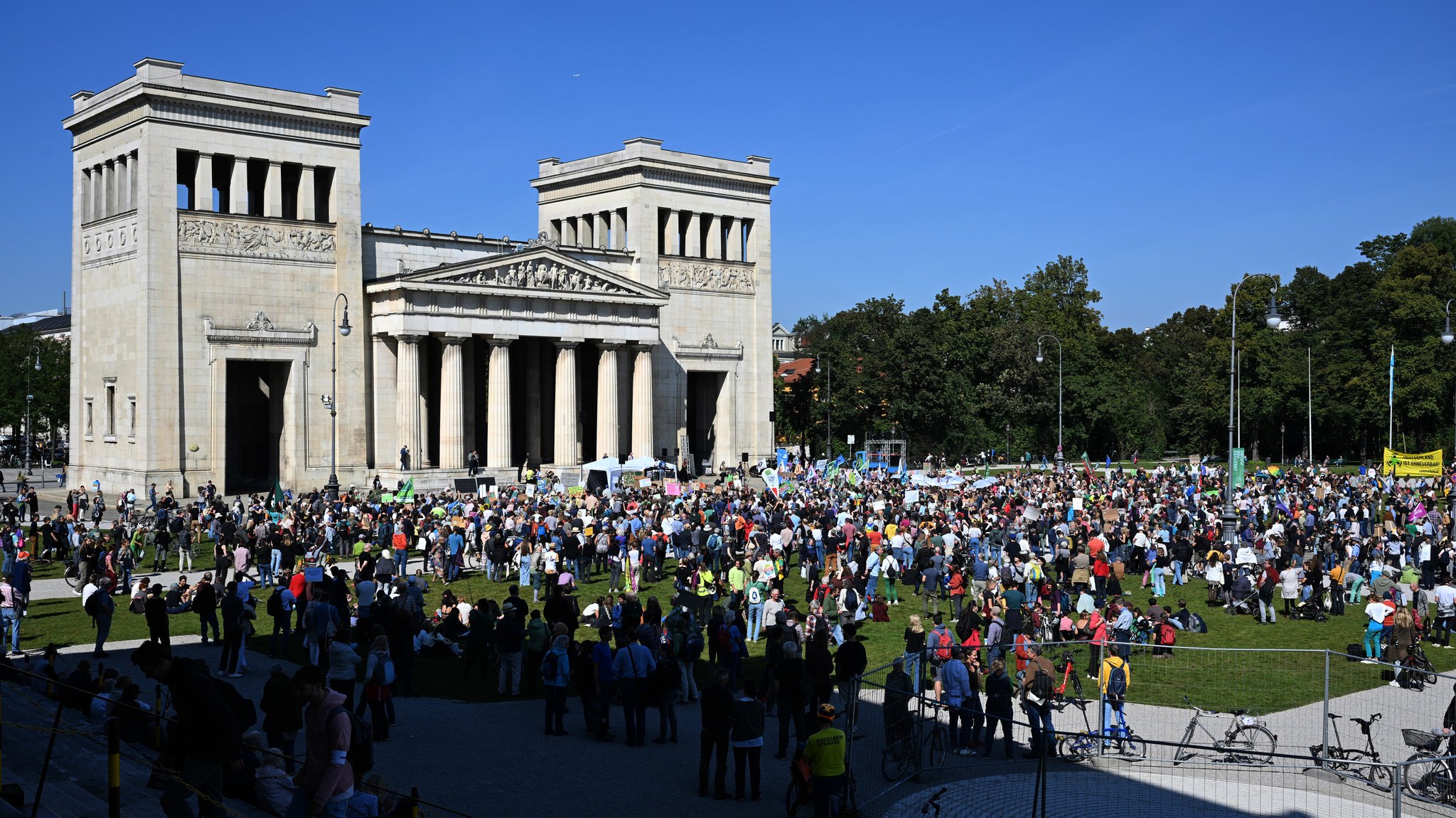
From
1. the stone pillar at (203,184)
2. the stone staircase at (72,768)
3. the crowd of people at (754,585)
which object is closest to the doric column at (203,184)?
the stone pillar at (203,184)

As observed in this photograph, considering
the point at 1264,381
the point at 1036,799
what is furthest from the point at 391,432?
the point at 1264,381

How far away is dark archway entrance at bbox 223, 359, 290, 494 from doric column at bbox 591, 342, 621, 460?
50.6 feet

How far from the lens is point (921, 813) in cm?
1410

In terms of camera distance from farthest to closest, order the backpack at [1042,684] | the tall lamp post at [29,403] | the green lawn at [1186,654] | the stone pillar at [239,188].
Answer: the tall lamp post at [29,403] → the stone pillar at [239,188] → the green lawn at [1186,654] → the backpack at [1042,684]

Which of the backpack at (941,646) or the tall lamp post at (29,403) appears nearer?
the backpack at (941,646)

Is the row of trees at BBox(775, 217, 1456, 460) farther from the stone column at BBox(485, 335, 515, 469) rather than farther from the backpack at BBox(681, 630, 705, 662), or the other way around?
the backpack at BBox(681, 630, 705, 662)

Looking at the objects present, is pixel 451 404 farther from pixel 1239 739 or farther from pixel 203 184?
pixel 1239 739

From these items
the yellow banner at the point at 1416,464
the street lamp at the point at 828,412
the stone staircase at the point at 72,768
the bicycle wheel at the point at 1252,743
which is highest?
the street lamp at the point at 828,412

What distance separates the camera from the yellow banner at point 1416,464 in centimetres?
4578

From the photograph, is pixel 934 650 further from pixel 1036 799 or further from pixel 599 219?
pixel 599 219

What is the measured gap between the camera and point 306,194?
57688 millimetres

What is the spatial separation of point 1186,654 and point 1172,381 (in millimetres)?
88624

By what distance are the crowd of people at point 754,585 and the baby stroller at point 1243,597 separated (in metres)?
0.06

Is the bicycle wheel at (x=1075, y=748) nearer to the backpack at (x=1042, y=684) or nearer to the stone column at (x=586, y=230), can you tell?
the backpack at (x=1042, y=684)
